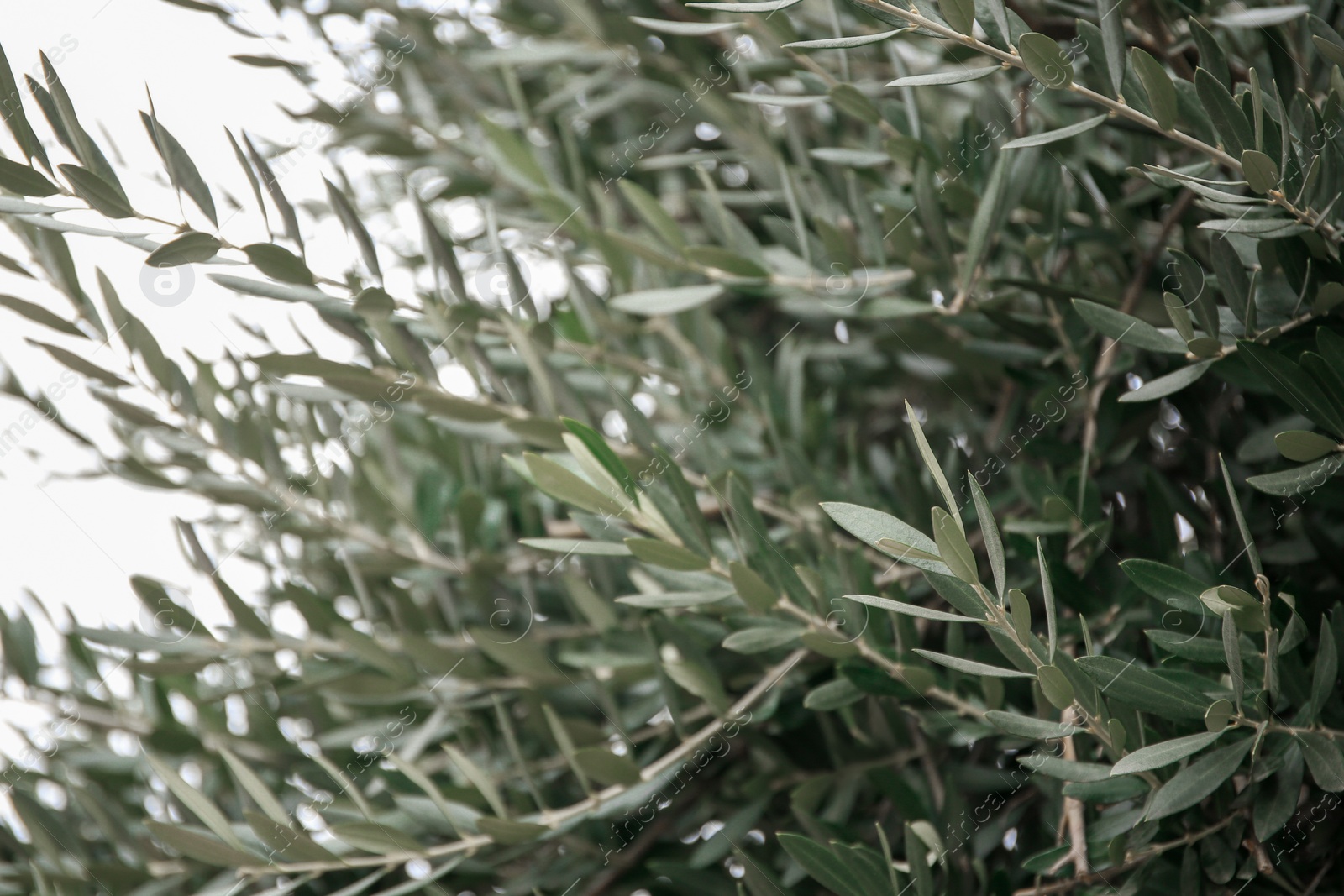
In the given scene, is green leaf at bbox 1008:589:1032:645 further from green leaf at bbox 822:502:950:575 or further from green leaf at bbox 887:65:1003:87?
green leaf at bbox 887:65:1003:87

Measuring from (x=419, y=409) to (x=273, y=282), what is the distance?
0.08 metres

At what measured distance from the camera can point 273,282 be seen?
0.41m

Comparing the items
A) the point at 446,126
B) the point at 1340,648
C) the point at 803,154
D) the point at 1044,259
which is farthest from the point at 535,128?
the point at 1340,648

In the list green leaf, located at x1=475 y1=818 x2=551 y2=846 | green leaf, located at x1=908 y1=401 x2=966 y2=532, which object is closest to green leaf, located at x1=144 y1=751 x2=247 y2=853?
green leaf, located at x1=475 y1=818 x2=551 y2=846

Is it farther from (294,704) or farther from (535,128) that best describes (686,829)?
(535,128)

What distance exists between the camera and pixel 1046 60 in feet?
1.04

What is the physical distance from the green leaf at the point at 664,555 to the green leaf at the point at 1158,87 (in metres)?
0.23

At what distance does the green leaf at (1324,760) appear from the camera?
12.1 inches

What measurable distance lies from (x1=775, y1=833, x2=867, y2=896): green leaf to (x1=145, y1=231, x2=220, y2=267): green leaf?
0.31 metres

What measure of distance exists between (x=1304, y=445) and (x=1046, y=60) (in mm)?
157

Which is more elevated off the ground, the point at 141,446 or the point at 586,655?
the point at 141,446

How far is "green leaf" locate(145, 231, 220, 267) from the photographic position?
343mm

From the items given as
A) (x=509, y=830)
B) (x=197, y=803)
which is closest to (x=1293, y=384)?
(x=509, y=830)

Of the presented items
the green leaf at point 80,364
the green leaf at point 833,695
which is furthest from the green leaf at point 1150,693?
the green leaf at point 80,364
